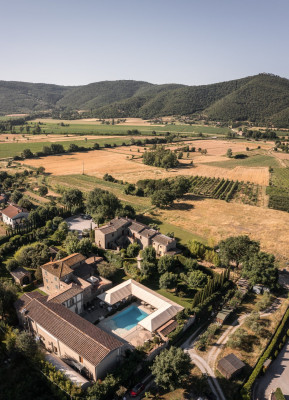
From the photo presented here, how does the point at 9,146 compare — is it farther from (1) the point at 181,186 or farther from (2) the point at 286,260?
(2) the point at 286,260

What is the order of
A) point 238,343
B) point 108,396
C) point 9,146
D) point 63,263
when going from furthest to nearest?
1. point 9,146
2. point 63,263
3. point 238,343
4. point 108,396

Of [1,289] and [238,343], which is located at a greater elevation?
[1,289]

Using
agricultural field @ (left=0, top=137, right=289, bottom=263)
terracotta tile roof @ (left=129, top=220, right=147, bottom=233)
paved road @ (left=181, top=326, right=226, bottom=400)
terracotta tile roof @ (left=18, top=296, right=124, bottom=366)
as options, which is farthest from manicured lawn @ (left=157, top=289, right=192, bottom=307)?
agricultural field @ (left=0, top=137, right=289, bottom=263)

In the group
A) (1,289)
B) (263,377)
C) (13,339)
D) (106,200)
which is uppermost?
(106,200)

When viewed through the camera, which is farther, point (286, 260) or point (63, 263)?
point (286, 260)

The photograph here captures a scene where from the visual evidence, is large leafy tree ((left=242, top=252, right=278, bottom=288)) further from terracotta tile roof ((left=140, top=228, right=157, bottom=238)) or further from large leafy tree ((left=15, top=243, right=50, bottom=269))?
large leafy tree ((left=15, top=243, right=50, bottom=269))

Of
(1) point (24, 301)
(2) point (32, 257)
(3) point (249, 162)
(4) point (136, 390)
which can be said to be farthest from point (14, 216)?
(3) point (249, 162)

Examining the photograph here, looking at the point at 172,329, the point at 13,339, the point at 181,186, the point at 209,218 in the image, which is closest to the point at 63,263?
the point at 13,339

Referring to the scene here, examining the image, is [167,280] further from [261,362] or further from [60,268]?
[60,268]
